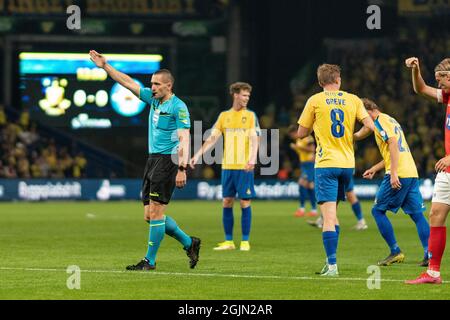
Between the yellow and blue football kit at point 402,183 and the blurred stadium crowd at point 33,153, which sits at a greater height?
the yellow and blue football kit at point 402,183

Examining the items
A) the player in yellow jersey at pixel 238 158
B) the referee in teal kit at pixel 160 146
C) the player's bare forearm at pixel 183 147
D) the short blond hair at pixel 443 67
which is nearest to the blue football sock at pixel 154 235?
the referee in teal kit at pixel 160 146

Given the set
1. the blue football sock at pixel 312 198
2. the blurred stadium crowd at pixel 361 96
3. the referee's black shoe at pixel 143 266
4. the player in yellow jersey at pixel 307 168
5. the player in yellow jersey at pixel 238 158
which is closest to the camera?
the referee's black shoe at pixel 143 266

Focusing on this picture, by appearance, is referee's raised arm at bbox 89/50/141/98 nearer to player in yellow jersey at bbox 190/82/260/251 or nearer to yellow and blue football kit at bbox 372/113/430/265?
yellow and blue football kit at bbox 372/113/430/265

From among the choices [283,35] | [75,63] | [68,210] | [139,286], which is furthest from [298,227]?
[283,35]

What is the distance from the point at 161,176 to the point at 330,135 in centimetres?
197

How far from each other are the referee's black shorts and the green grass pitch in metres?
0.86

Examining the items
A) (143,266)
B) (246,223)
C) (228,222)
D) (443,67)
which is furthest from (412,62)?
(228,222)

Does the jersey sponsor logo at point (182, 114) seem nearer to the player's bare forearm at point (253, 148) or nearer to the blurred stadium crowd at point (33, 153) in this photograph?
the player's bare forearm at point (253, 148)

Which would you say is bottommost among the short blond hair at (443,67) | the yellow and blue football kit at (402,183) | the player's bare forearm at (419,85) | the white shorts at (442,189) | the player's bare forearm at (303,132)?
the yellow and blue football kit at (402,183)

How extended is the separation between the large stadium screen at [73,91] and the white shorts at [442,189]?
982 inches

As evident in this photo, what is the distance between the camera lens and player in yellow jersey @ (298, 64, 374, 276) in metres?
13.0

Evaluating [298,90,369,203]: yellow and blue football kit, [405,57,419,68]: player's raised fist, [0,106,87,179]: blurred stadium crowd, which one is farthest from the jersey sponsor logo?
[0,106,87,179]: blurred stadium crowd

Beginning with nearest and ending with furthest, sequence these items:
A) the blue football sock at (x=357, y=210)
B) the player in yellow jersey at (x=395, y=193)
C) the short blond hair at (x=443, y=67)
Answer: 1. the short blond hair at (x=443, y=67)
2. the player in yellow jersey at (x=395, y=193)
3. the blue football sock at (x=357, y=210)

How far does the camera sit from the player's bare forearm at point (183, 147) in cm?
1323
